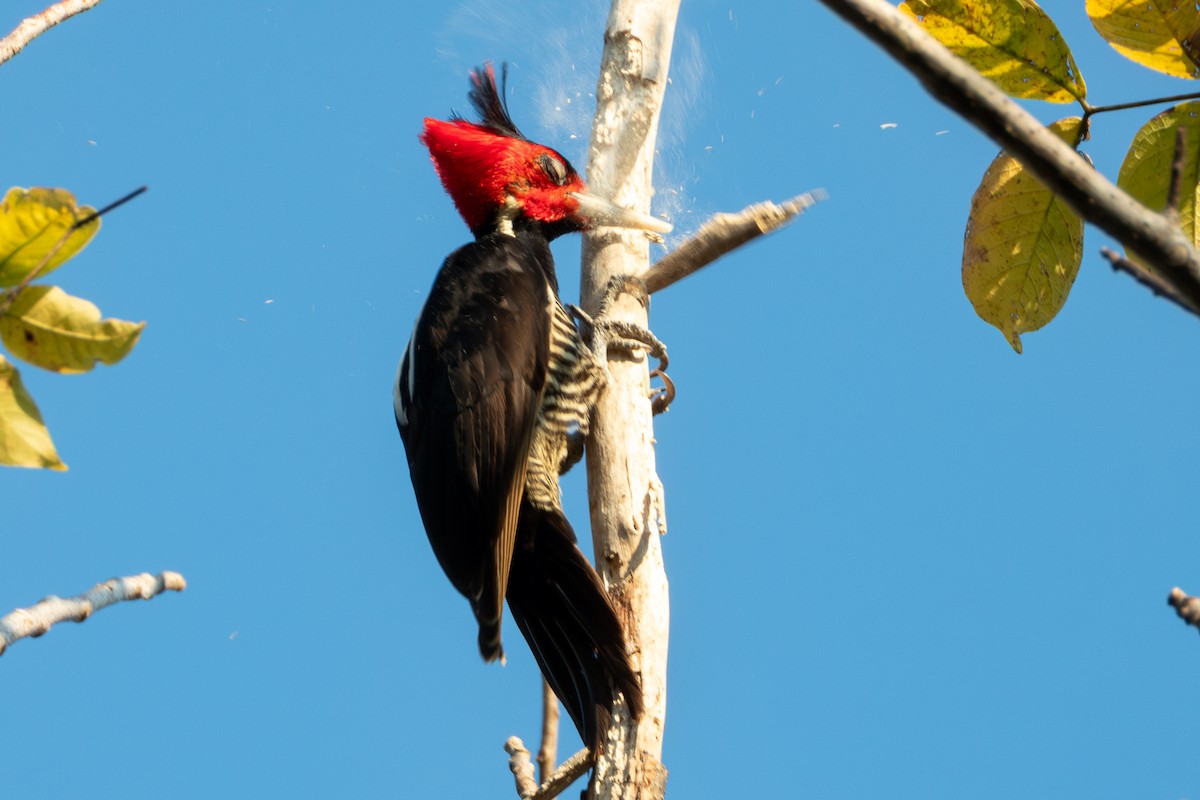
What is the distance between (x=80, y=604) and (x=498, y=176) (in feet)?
8.50

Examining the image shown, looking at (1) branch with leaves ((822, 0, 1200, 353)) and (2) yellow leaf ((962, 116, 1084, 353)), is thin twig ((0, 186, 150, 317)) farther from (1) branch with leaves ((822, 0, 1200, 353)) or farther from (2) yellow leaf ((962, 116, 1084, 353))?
(2) yellow leaf ((962, 116, 1084, 353))

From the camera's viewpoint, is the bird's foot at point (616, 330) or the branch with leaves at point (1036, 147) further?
the bird's foot at point (616, 330)

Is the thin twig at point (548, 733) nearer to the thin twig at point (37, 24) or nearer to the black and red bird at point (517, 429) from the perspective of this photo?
the black and red bird at point (517, 429)

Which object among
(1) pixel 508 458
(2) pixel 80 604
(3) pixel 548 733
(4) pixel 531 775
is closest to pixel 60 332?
(2) pixel 80 604

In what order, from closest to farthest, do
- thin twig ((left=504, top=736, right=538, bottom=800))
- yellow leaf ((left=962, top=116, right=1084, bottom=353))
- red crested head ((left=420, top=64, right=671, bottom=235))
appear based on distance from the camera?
yellow leaf ((left=962, top=116, right=1084, bottom=353)) < thin twig ((left=504, top=736, right=538, bottom=800)) < red crested head ((left=420, top=64, right=671, bottom=235))

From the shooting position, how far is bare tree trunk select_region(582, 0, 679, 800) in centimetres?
245

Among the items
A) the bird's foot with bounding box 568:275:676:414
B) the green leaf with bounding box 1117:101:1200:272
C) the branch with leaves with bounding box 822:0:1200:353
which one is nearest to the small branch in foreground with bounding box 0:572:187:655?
the branch with leaves with bounding box 822:0:1200:353

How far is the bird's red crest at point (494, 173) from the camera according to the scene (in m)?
3.64

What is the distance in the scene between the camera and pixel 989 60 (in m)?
1.58

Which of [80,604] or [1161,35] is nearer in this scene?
[80,604]

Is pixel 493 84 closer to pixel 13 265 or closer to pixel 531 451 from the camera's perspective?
pixel 531 451

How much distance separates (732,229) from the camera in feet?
9.18

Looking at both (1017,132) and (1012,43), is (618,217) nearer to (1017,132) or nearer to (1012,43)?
(1012,43)

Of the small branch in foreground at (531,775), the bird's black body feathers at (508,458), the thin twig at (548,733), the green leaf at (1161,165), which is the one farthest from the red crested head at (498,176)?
the green leaf at (1161,165)
